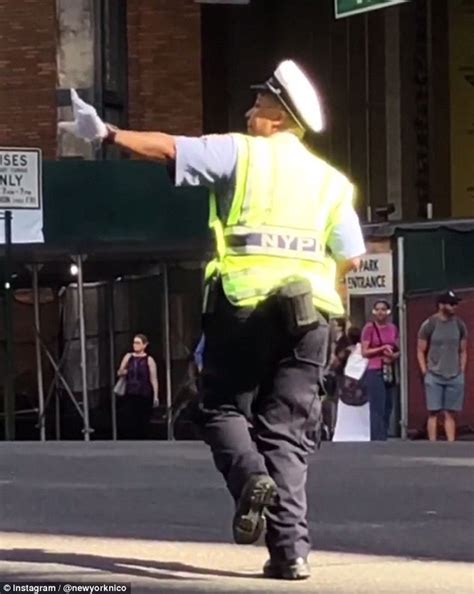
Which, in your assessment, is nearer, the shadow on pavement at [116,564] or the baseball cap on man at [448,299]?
the shadow on pavement at [116,564]

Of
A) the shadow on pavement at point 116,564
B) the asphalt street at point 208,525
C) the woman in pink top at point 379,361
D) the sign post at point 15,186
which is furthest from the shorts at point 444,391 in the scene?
the shadow on pavement at point 116,564

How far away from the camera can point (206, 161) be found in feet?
19.1

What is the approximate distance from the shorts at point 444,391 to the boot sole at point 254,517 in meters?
11.9

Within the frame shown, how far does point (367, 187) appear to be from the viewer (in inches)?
1105

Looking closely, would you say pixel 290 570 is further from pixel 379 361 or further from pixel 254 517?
pixel 379 361

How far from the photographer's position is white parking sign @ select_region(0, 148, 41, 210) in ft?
55.9

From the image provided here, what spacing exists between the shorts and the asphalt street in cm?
426

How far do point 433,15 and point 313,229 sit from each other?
22.7 metres

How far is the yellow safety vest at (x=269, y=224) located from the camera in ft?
19.5

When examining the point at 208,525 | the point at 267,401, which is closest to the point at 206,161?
the point at 267,401

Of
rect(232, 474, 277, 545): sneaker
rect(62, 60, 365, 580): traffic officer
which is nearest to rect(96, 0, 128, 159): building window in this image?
rect(62, 60, 365, 580): traffic officer

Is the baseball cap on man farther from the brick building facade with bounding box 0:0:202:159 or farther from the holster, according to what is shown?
the holster

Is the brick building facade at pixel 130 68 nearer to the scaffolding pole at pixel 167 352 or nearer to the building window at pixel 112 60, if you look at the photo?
the building window at pixel 112 60

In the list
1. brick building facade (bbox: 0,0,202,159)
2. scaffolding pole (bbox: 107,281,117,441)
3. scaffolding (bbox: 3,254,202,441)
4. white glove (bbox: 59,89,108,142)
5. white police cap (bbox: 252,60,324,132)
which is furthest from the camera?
brick building facade (bbox: 0,0,202,159)
